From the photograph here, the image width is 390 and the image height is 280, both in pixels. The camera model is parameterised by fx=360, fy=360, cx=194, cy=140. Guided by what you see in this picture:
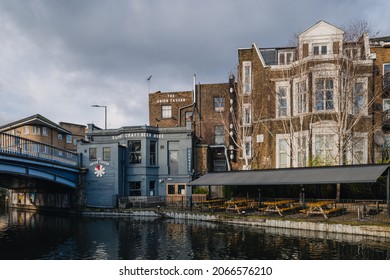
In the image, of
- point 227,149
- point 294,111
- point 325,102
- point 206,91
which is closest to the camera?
point 325,102

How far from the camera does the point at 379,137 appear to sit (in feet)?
97.3

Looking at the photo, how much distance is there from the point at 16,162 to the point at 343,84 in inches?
1010

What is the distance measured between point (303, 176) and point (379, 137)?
979cm

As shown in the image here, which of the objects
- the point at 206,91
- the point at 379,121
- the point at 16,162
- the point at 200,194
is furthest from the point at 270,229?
the point at 206,91

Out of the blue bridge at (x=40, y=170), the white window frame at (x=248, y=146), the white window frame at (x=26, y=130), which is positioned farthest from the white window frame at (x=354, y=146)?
the white window frame at (x=26, y=130)

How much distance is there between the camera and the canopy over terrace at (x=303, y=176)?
69.4 ft

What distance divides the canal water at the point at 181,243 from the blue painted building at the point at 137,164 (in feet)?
29.7

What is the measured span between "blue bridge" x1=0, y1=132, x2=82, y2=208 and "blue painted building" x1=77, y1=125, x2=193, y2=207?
1.86m

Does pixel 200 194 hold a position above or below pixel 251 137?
below

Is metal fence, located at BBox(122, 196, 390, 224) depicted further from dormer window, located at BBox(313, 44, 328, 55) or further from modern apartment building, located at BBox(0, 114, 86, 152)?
modern apartment building, located at BBox(0, 114, 86, 152)

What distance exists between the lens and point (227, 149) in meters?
39.4

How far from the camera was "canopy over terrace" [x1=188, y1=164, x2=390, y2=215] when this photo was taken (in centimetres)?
2115

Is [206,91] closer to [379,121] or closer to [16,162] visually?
[379,121]

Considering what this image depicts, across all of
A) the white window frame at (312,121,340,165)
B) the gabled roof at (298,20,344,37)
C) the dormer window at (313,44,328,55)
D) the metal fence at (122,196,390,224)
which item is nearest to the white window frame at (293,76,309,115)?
the white window frame at (312,121,340,165)
